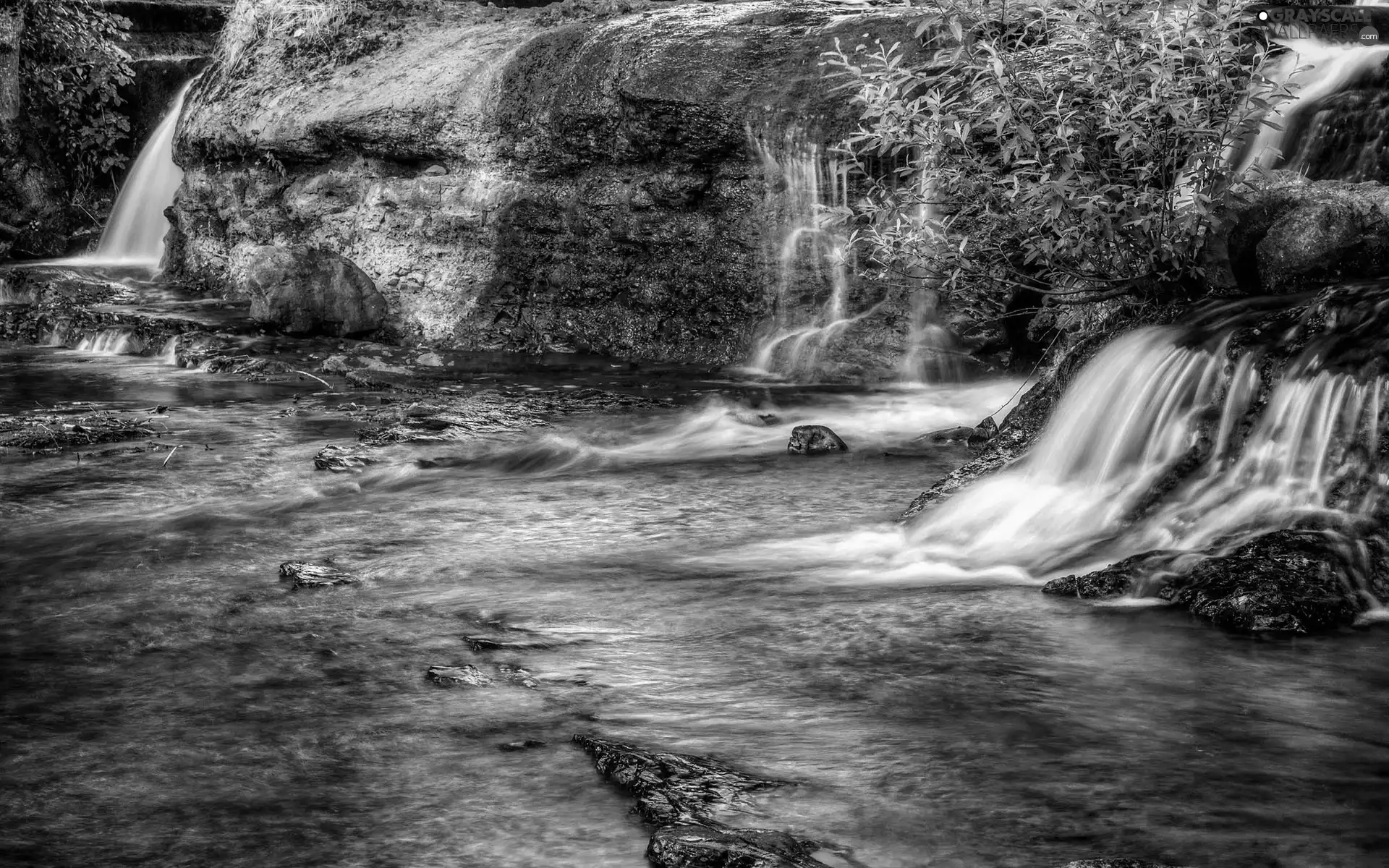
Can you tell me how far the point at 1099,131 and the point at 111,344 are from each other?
33.0 ft

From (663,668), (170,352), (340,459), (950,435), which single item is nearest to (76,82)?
(170,352)

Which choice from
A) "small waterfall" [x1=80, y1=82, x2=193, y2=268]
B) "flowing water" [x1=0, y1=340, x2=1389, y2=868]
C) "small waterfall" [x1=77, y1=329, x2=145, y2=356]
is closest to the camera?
"flowing water" [x1=0, y1=340, x2=1389, y2=868]

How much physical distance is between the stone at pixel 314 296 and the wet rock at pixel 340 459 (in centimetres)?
486

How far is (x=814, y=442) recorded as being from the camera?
28.4ft

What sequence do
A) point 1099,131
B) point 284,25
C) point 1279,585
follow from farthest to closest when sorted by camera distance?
point 284,25, point 1099,131, point 1279,585

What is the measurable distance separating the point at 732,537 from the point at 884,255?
218 centimetres

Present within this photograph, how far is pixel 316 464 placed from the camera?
8.30 m

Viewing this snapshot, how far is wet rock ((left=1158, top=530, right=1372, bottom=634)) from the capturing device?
4.95 meters

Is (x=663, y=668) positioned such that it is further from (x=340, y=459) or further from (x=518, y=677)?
(x=340, y=459)

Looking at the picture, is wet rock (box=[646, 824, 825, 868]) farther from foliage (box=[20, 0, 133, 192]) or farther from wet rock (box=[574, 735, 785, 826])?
foliage (box=[20, 0, 133, 192])

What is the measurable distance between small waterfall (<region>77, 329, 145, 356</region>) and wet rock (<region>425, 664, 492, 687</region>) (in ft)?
31.3

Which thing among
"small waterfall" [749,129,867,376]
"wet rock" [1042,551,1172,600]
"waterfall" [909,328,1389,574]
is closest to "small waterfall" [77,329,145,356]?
"small waterfall" [749,129,867,376]

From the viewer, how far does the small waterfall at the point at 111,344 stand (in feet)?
43.4

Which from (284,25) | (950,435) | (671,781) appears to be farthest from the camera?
(284,25)
